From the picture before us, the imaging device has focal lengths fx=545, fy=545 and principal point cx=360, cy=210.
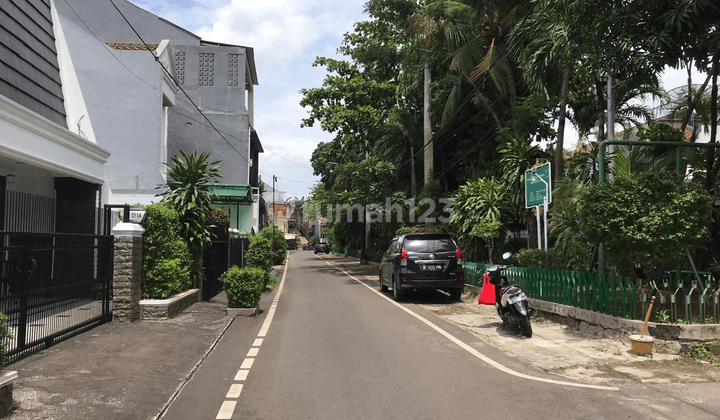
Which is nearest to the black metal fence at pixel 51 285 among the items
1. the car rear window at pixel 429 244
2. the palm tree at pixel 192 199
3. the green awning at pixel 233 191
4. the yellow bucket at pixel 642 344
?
the palm tree at pixel 192 199

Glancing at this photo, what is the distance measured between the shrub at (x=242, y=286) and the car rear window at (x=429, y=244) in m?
4.53

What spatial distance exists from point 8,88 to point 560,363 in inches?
467

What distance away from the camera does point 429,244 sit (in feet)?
49.8

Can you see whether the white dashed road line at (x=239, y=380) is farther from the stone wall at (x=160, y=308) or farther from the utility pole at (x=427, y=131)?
the utility pole at (x=427, y=131)

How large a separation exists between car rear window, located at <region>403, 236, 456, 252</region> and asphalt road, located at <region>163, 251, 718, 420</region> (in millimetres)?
4416

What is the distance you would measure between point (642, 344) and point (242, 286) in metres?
8.13

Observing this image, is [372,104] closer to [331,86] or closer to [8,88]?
[331,86]

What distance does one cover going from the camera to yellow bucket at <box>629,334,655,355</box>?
25.8 feet

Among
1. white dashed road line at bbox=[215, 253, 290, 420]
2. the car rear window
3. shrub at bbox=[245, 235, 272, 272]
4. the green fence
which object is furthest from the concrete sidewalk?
shrub at bbox=[245, 235, 272, 272]

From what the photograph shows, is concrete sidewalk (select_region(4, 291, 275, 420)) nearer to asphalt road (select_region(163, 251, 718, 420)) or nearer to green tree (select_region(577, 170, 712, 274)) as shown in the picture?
asphalt road (select_region(163, 251, 718, 420))

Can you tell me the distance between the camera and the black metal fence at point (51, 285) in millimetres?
7277

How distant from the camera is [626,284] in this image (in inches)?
360

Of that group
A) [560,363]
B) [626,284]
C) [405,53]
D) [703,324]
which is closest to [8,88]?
[560,363]

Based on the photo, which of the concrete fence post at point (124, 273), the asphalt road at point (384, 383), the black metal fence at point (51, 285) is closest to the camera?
the asphalt road at point (384, 383)
